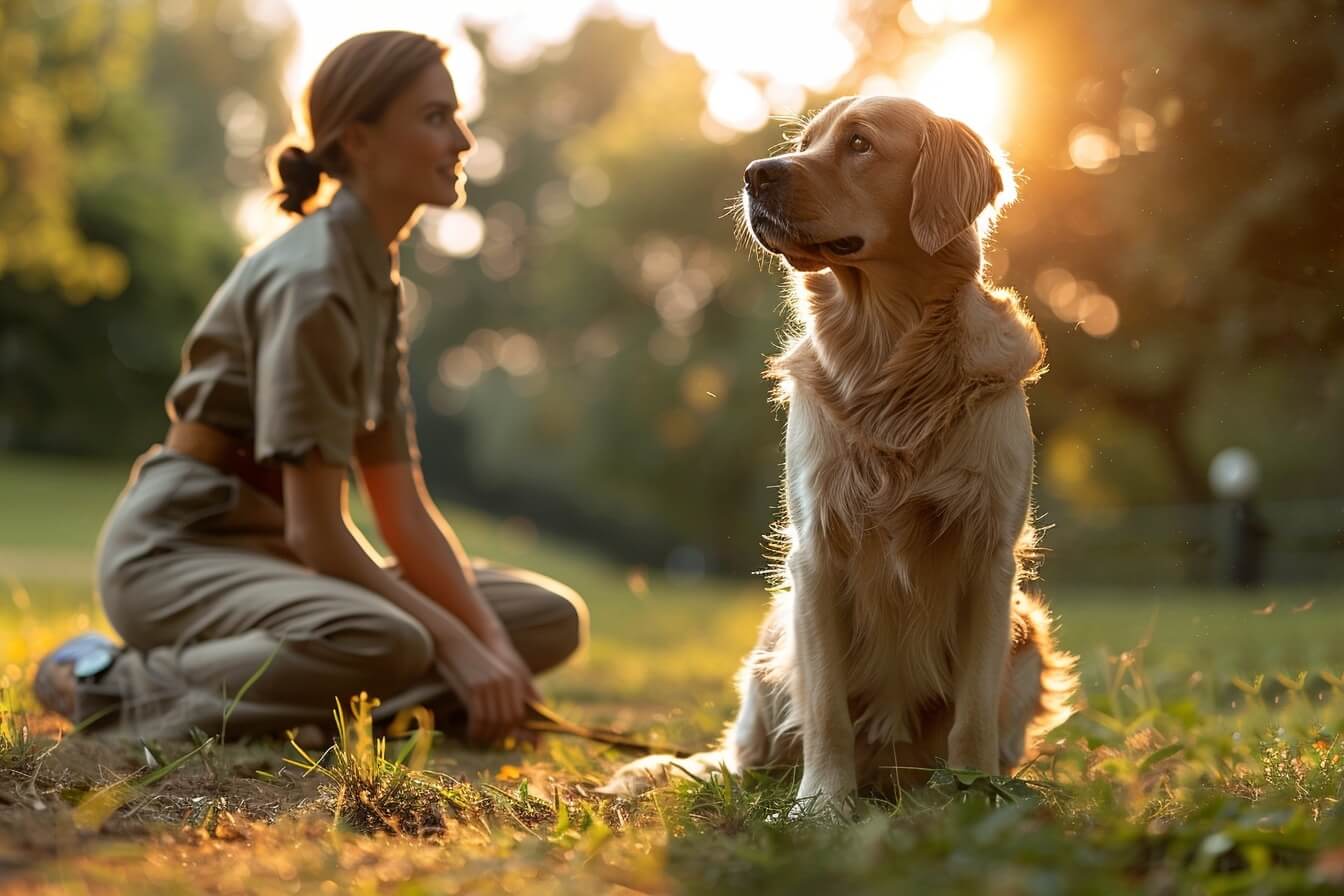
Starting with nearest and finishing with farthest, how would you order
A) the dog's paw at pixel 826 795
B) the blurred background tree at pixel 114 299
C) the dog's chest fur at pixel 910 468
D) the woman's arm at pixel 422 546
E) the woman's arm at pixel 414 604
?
the dog's paw at pixel 826 795 → the dog's chest fur at pixel 910 468 → the woman's arm at pixel 414 604 → the woman's arm at pixel 422 546 → the blurred background tree at pixel 114 299

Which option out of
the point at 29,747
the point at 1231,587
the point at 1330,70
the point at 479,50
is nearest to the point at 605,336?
the point at 1231,587

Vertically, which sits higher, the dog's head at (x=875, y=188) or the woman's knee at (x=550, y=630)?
the dog's head at (x=875, y=188)

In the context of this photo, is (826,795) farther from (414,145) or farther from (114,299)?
(114,299)

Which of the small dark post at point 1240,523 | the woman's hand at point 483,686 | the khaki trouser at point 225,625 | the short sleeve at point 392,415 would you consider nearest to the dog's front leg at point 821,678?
the woman's hand at point 483,686

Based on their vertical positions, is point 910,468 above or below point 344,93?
below

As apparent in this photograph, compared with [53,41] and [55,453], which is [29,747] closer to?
[53,41]

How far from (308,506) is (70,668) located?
3.11 feet

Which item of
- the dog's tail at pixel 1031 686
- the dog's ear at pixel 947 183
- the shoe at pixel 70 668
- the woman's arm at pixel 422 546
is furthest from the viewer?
the woman's arm at pixel 422 546

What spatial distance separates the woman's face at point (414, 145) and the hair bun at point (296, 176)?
5.4 inches

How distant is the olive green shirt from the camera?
3.19 m

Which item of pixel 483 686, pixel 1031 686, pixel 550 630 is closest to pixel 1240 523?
pixel 550 630

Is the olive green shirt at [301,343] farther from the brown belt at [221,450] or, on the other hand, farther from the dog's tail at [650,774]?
the dog's tail at [650,774]

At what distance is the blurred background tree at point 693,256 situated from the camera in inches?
215

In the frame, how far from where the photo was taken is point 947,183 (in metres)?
2.74
